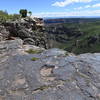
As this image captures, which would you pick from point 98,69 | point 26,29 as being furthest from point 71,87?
point 26,29

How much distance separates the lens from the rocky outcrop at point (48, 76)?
20.9 feet

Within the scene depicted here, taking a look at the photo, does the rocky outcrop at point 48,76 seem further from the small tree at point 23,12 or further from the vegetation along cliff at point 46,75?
the small tree at point 23,12

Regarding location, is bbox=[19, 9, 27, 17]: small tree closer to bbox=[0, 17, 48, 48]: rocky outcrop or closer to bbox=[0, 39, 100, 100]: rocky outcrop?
bbox=[0, 17, 48, 48]: rocky outcrop

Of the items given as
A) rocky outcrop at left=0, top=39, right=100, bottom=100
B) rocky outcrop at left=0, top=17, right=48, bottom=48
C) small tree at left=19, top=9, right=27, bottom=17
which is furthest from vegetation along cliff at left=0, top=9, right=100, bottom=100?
small tree at left=19, top=9, right=27, bottom=17

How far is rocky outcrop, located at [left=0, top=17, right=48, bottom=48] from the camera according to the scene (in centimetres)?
1705

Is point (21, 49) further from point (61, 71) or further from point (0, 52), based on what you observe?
point (61, 71)

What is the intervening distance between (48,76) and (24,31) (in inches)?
421

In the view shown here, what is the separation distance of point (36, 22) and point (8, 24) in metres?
3.43

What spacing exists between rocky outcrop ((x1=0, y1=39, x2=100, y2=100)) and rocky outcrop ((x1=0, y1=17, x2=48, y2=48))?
6.54m

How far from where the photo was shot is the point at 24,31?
17.8 meters

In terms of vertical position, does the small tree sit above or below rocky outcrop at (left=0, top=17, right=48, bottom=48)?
above

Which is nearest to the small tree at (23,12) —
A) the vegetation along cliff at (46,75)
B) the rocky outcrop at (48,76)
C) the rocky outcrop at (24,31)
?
the rocky outcrop at (24,31)

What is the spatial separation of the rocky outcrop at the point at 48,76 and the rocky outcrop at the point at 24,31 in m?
6.54

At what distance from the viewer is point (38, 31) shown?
19.8 metres
